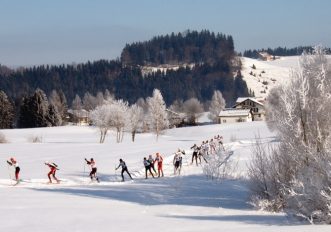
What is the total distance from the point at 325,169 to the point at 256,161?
14.6ft

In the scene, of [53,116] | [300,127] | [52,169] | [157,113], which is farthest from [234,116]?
[300,127]

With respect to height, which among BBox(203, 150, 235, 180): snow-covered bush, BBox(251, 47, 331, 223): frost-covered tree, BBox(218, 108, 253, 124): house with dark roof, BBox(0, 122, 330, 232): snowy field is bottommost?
BBox(0, 122, 330, 232): snowy field

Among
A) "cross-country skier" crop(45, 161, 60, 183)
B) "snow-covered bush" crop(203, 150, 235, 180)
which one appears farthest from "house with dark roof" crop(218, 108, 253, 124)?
"cross-country skier" crop(45, 161, 60, 183)

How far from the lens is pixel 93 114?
78438 mm

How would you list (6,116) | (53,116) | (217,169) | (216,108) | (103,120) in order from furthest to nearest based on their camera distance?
(216,108) → (53,116) → (6,116) → (103,120) → (217,169)

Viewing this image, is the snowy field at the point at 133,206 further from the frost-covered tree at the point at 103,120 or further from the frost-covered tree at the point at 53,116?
the frost-covered tree at the point at 53,116

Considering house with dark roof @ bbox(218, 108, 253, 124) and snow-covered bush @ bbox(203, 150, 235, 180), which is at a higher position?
house with dark roof @ bbox(218, 108, 253, 124)

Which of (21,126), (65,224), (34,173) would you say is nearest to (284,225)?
(65,224)

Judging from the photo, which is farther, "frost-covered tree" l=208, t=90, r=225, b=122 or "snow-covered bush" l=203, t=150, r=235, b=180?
"frost-covered tree" l=208, t=90, r=225, b=122

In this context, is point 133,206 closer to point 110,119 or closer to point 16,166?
point 16,166

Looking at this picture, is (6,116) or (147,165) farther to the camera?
(6,116)

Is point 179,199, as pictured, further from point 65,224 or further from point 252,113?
point 252,113

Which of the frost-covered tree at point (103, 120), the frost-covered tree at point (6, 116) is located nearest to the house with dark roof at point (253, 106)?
the frost-covered tree at point (6, 116)

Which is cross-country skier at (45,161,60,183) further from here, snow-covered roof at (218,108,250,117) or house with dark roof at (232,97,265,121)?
house with dark roof at (232,97,265,121)
